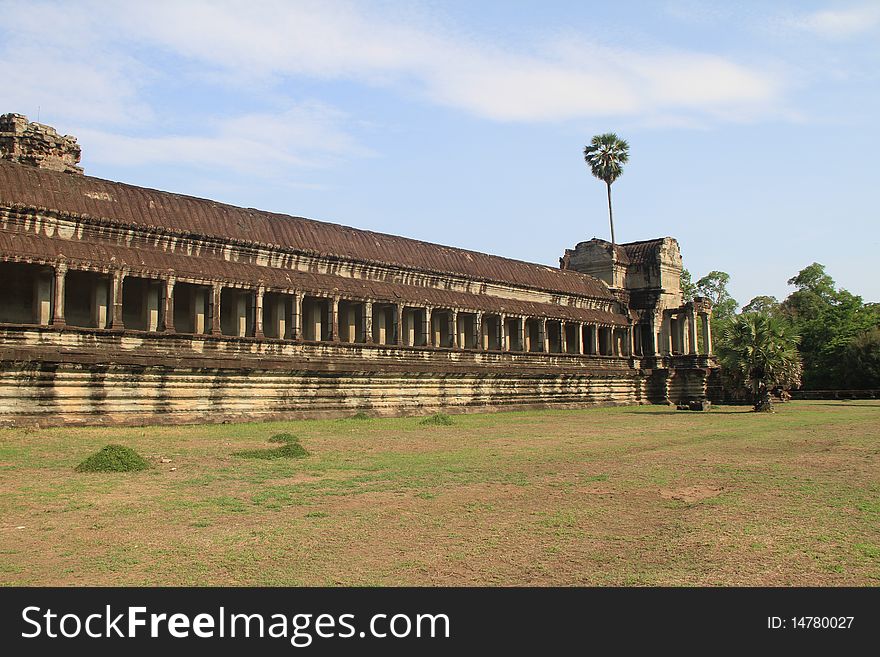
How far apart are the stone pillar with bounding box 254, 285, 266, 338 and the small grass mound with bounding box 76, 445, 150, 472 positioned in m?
16.0

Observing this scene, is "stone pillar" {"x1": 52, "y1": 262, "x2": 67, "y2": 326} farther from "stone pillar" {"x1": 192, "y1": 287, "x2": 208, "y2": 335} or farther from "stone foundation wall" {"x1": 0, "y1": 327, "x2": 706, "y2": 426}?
"stone pillar" {"x1": 192, "y1": 287, "x2": 208, "y2": 335}

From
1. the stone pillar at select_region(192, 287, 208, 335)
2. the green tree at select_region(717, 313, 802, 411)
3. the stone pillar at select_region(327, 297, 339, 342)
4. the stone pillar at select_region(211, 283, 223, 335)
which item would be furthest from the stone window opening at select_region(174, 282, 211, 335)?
the green tree at select_region(717, 313, 802, 411)

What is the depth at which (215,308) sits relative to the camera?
97.1 ft

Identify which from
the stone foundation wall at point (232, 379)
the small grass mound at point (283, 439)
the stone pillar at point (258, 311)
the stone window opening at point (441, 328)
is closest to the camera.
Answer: the small grass mound at point (283, 439)

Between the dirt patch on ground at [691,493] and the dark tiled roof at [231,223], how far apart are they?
23.1m

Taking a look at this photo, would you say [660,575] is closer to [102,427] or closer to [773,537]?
[773,537]

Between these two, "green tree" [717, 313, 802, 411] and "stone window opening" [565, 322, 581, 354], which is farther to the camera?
"stone window opening" [565, 322, 581, 354]

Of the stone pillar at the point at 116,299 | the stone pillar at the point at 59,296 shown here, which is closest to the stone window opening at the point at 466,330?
the stone pillar at the point at 116,299

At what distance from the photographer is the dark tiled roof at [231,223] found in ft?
89.1

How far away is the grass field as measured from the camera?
7539mm

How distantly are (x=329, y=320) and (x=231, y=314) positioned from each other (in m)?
4.14

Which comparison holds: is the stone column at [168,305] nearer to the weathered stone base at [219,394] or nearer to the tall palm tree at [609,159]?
the weathered stone base at [219,394]

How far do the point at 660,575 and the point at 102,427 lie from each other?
2020cm

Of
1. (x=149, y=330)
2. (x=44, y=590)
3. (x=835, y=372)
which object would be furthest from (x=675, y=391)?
(x=44, y=590)
